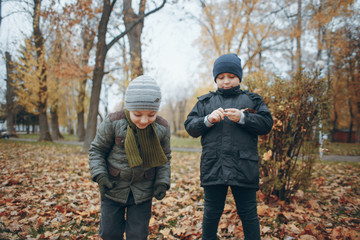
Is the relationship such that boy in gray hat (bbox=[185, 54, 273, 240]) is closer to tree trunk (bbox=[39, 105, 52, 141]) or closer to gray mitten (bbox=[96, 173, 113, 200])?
gray mitten (bbox=[96, 173, 113, 200])

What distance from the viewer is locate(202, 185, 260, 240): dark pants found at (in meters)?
1.99

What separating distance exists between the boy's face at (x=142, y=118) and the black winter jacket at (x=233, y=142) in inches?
18.4

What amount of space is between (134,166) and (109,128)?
381 mm

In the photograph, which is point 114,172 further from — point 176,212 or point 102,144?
point 176,212

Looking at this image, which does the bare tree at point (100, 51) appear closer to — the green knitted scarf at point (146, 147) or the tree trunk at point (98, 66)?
the tree trunk at point (98, 66)

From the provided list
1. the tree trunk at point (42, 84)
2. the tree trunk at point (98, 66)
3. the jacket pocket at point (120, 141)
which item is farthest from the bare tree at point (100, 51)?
the jacket pocket at point (120, 141)

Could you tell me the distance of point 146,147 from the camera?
73.4 inches

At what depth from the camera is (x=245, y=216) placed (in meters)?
1.99

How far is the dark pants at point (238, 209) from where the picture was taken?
1985mm

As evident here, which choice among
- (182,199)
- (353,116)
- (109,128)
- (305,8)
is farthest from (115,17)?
(353,116)

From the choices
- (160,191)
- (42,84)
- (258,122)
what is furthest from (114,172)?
(42,84)

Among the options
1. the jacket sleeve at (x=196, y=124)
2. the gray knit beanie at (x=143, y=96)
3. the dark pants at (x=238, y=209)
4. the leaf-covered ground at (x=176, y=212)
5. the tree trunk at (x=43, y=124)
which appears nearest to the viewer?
the gray knit beanie at (x=143, y=96)

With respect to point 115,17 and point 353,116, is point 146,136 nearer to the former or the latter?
point 115,17

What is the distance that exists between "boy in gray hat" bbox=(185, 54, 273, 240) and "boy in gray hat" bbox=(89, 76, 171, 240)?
0.45 meters
